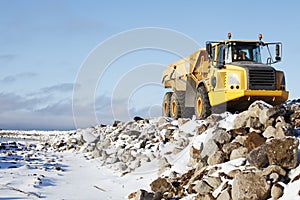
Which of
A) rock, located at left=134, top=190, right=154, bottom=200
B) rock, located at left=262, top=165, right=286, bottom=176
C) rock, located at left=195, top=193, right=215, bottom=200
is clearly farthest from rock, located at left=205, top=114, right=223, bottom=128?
rock, located at left=262, top=165, right=286, bottom=176

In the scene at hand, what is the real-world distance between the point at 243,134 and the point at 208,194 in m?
1.90

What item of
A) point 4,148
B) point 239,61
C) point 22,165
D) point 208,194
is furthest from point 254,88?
point 4,148

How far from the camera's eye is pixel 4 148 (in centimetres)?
1859

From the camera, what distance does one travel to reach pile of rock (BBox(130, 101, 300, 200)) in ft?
20.4

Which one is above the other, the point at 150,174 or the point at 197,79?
the point at 197,79

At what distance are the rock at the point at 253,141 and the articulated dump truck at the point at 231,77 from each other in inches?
164

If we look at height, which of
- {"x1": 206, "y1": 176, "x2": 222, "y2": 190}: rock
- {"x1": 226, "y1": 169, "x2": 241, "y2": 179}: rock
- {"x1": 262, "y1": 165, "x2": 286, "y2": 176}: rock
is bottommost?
{"x1": 206, "y1": 176, "x2": 222, "y2": 190}: rock

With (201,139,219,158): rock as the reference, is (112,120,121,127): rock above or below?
above

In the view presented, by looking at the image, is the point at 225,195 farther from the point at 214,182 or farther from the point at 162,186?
the point at 162,186

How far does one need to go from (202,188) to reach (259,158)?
1.11 metres

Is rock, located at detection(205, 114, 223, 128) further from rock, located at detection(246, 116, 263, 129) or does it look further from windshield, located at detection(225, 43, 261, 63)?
windshield, located at detection(225, 43, 261, 63)

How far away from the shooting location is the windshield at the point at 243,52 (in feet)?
43.2

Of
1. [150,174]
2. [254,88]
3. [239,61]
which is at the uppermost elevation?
[239,61]

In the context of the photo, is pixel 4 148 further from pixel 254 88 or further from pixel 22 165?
pixel 254 88
